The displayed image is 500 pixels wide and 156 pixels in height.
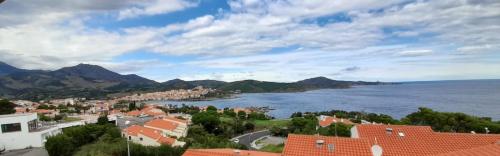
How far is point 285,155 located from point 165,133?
34.5 m

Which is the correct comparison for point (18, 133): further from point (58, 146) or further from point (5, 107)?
point (5, 107)

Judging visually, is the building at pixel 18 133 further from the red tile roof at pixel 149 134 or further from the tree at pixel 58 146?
the red tile roof at pixel 149 134

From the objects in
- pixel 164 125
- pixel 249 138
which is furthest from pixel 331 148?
pixel 164 125

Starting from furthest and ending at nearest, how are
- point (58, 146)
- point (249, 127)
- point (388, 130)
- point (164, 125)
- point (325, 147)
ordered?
point (249, 127), point (164, 125), point (58, 146), point (388, 130), point (325, 147)

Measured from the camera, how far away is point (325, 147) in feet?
53.2

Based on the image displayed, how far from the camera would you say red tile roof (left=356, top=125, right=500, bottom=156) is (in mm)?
18562

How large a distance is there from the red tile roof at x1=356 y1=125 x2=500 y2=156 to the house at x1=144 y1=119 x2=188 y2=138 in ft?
103

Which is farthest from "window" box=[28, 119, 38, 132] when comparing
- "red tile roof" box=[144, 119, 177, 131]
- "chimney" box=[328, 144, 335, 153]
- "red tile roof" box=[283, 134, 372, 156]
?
"chimney" box=[328, 144, 335, 153]

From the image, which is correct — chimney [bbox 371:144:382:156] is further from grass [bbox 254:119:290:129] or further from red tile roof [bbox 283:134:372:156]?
grass [bbox 254:119:290:129]

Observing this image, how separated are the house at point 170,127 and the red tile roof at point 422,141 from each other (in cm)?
3143

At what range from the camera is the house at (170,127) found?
4934 centimetres

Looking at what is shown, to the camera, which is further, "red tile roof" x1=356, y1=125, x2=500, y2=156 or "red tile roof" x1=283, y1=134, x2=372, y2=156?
"red tile roof" x1=356, y1=125, x2=500, y2=156

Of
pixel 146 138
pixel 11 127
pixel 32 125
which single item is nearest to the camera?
pixel 11 127

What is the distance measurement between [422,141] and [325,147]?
5.99 m
